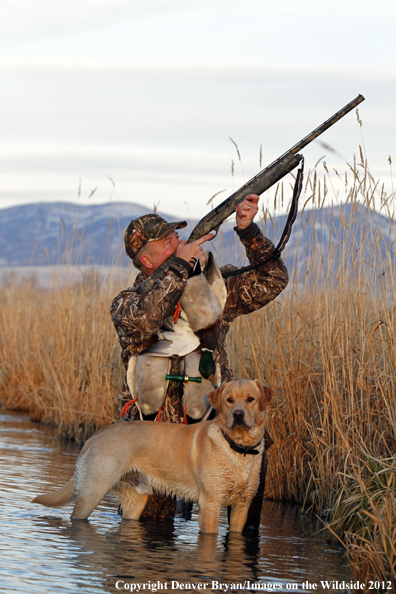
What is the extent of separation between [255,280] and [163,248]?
752mm

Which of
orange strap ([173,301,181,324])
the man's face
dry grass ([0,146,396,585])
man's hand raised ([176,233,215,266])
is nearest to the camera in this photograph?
dry grass ([0,146,396,585])

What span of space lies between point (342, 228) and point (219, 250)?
2237mm

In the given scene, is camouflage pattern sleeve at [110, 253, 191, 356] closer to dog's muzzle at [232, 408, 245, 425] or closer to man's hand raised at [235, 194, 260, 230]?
man's hand raised at [235, 194, 260, 230]

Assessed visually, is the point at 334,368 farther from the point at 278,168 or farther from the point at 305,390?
the point at 278,168

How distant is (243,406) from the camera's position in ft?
15.4

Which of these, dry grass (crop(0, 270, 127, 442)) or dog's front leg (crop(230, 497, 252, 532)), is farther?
dry grass (crop(0, 270, 127, 442))

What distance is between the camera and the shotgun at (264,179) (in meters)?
5.65

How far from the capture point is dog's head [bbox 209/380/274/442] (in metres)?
4.71

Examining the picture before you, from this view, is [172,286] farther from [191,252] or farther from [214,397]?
[214,397]

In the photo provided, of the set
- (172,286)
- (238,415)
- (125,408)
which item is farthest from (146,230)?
(238,415)

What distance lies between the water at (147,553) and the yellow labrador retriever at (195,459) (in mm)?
200

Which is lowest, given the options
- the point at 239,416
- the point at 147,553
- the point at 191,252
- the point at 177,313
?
the point at 147,553

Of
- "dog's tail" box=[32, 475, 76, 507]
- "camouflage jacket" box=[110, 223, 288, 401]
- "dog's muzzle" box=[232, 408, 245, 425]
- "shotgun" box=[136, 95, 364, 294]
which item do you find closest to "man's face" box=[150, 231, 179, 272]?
"shotgun" box=[136, 95, 364, 294]

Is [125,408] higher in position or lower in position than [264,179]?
lower
